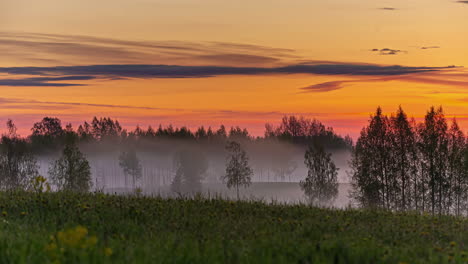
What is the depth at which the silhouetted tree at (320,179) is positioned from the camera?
8525 centimetres

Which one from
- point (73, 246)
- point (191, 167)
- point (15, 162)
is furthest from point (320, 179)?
point (73, 246)

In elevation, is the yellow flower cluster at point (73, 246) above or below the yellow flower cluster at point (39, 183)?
below

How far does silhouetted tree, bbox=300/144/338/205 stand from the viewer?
8525 centimetres

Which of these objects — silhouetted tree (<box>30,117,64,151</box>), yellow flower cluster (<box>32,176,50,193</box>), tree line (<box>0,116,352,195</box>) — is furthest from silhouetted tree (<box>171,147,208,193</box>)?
yellow flower cluster (<box>32,176,50,193</box>)

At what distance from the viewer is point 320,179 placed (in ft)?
288

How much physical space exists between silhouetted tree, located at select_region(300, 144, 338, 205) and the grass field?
71280 millimetres

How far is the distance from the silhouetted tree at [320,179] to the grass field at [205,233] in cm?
7128

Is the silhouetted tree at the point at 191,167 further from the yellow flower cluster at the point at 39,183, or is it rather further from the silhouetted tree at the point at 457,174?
the yellow flower cluster at the point at 39,183

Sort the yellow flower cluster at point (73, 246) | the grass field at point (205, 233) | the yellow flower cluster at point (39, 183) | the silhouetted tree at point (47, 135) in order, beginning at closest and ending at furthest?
the yellow flower cluster at point (73, 246), the grass field at point (205, 233), the yellow flower cluster at point (39, 183), the silhouetted tree at point (47, 135)

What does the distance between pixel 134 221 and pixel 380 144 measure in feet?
190

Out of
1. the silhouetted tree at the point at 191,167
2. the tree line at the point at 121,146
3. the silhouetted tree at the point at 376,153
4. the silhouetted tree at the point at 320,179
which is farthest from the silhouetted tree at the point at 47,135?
the silhouetted tree at the point at 376,153

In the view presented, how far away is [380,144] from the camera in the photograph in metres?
65.9

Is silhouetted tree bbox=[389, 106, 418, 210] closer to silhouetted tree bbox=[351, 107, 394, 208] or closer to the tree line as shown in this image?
silhouetted tree bbox=[351, 107, 394, 208]

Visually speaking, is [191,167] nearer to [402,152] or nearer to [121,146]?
[121,146]
